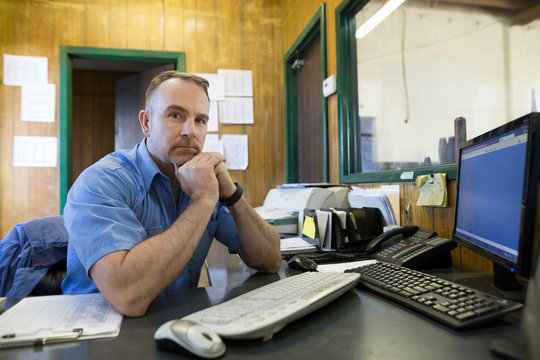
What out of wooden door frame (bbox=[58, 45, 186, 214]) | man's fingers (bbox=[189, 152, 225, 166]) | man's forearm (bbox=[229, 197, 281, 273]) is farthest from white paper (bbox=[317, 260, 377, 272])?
wooden door frame (bbox=[58, 45, 186, 214])

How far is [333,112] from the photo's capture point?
232cm

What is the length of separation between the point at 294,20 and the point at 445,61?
6.17ft

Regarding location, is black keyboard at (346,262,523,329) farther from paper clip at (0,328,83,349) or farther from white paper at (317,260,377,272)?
paper clip at (0,328,83,349)

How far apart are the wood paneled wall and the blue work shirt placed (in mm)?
1951

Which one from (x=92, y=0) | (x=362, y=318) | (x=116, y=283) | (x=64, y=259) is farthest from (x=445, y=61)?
(x=92, y=0)

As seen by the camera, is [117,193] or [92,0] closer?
[117,193]

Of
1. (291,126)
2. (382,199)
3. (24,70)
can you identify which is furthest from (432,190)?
(24,70)

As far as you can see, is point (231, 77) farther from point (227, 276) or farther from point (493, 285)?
point (493, 285)

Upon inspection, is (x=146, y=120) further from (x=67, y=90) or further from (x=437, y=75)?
(x=67, y=90)

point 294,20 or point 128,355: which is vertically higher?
point 294,20

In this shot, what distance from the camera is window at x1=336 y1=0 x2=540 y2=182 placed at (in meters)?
1.20

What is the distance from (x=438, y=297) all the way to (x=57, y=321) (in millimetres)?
782

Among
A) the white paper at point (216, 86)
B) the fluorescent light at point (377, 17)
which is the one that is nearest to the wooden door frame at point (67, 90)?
the white paper at point (216, 86)

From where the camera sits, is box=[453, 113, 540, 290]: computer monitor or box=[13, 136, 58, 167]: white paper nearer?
box=[453, 113, 540, 290]: computer monitor
